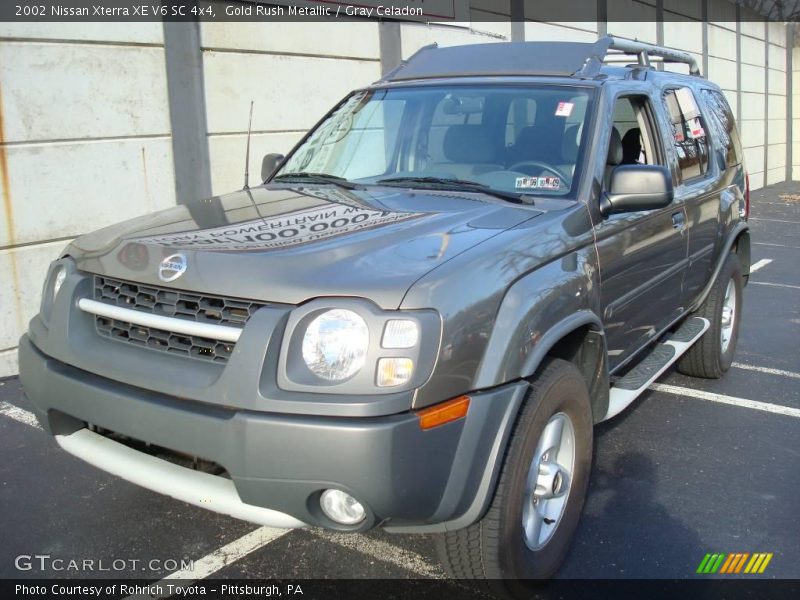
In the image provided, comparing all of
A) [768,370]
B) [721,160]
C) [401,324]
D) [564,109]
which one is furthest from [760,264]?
[401,324]

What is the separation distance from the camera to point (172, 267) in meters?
2.76

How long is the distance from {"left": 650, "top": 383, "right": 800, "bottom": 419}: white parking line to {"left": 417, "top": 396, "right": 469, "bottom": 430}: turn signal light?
330 centimetres

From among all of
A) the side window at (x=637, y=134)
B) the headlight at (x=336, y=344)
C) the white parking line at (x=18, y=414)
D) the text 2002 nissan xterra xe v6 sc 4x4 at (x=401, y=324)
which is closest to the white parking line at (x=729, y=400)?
the text 2002 nissan xterra xe v6 sc 4x4 at (x=401, y=324)

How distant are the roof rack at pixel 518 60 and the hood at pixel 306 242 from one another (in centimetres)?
106

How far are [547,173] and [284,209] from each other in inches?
45.9

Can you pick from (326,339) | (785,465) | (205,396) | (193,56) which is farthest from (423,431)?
(193,56)

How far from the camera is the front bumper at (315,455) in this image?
2.38m

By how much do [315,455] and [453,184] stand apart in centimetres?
168

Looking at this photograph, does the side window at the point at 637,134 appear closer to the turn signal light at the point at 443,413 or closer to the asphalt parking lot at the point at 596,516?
the asphalt parking lot at the point at 596,516

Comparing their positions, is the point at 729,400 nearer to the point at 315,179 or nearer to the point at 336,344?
the point at 315,179

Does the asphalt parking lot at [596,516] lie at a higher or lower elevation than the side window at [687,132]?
lower

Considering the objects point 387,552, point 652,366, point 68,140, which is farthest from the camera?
point 68,140

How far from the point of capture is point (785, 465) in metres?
4.27

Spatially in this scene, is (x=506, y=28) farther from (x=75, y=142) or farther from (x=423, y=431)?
(x=423, y=431)
